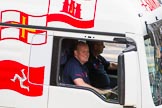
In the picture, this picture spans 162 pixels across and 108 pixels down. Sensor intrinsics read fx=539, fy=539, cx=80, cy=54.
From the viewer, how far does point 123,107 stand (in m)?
5.58

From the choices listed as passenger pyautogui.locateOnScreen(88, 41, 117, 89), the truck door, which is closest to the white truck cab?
the truck door

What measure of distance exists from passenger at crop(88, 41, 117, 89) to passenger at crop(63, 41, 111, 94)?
0.12 meters

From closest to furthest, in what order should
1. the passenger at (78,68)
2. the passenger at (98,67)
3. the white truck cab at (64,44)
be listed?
the white truck cab at (64,44) < the passenger at (78,68) < the passenger at (98,67)

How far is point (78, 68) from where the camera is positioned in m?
6.00

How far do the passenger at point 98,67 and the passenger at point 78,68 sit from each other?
12cm

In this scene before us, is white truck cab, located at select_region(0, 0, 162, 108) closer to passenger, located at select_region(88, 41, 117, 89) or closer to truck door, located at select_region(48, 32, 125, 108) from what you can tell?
truck door, located at select_region(48, 32, 125, 108)

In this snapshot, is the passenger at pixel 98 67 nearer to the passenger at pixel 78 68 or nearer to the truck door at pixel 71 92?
the passenger at pixel 78 68

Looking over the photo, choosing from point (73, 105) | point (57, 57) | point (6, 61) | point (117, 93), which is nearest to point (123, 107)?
point (117, 93)

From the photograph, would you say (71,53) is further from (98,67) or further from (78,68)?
(98,67)

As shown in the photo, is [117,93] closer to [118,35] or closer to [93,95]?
[93,95]

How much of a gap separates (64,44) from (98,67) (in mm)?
856

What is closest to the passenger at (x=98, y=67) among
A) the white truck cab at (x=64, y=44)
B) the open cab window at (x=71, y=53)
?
the open cab window at (x=71, y=53)

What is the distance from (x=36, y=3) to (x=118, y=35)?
3.22ft

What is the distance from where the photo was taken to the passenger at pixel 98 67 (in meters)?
6.14
